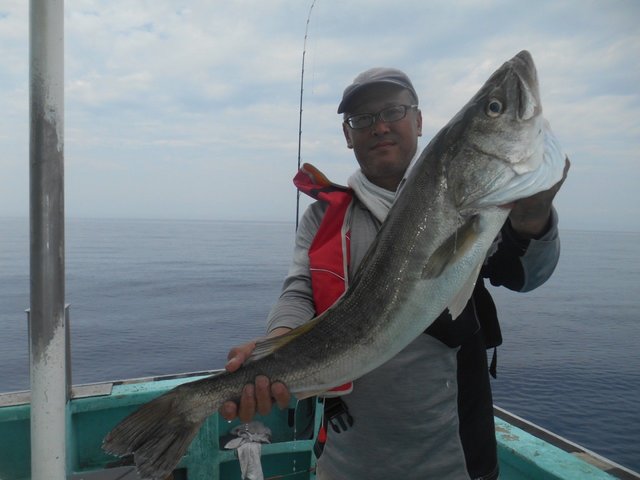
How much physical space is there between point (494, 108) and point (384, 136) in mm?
852

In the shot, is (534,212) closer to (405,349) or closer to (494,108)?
(494,108)

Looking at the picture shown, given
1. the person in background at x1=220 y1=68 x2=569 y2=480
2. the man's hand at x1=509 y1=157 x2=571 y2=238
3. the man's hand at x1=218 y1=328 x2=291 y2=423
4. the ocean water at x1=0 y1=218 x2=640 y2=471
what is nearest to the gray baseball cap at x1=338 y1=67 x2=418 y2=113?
the person in background at x1=220 y1=68 x2=569 y2=480

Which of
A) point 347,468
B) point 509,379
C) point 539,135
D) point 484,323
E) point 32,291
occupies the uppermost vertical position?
point 539,135

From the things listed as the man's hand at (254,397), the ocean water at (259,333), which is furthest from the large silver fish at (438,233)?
the ocean water at (259,333)

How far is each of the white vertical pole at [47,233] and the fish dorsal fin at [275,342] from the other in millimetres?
1017

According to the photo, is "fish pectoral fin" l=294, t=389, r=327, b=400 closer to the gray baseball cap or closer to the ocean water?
the gray baseball cap

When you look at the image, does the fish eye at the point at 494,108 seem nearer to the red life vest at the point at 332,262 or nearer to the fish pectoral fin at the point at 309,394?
the red life vest at the point at 332,262

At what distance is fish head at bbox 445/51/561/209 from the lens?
2.04 metres

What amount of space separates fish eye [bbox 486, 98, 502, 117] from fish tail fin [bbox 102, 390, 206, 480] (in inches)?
84.8

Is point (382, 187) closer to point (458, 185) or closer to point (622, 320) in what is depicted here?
point (458, 185)

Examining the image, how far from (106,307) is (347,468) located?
20.3m

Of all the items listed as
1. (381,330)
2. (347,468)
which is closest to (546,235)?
(381,330)

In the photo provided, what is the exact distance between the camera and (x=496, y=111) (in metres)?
2.11

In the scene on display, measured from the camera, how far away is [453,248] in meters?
2.08
